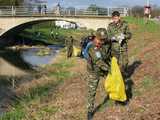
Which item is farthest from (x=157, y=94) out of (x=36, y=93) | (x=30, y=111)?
(x=36, y=93)

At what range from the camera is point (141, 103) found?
1395 centimetres

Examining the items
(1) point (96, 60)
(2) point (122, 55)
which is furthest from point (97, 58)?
(2) point (122, 55)

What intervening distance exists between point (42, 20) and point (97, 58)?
180 feet

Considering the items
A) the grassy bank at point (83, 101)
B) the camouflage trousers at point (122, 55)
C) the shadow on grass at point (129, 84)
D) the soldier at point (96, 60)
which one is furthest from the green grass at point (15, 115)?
the soldier at point (96, 60)

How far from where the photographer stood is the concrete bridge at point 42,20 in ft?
199

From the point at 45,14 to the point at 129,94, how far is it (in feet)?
171

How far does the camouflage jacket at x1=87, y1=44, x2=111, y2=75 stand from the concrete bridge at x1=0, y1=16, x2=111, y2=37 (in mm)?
46217

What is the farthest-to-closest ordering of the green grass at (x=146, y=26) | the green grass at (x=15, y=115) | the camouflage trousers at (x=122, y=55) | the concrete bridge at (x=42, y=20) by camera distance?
the concrete bridge at (x=42, y=20)
the green grass at (x=146, y=26)
the green grass at (x=15, y=115)
the camouflage trousers at (x=122, y=55)

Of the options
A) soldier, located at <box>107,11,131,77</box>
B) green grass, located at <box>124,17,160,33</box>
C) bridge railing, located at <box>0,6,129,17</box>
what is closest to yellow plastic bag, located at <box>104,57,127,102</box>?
soldier, located at <box>107,11,131,77</box>

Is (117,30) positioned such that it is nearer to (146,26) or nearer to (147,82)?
(147,82)

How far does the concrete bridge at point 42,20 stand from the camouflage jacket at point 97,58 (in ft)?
152

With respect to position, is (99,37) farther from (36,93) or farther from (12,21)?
(12,21)

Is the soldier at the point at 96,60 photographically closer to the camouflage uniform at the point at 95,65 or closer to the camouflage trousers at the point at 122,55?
the camouflage uniform at the point at 95,65

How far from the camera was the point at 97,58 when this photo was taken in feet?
43.9
